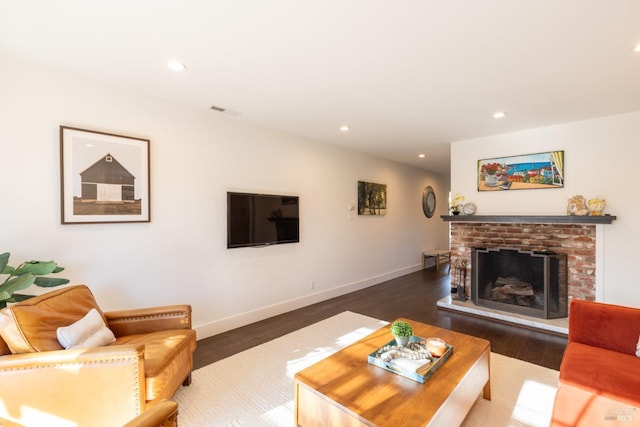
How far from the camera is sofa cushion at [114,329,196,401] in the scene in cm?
176

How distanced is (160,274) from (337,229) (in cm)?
283

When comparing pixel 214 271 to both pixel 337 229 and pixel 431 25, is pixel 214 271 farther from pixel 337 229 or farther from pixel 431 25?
pixel 431 25

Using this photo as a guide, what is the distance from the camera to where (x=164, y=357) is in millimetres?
1899

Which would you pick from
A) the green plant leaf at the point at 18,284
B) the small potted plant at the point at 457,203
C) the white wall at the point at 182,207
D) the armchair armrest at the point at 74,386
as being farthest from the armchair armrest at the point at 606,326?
the green plant leaf at the point at 18,284

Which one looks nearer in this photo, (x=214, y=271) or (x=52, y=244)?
(x=52, y=244)

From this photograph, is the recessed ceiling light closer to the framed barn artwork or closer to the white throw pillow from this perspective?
the framed barn artwork

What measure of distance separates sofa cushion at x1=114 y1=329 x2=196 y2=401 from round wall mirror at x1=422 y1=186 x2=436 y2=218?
627cm

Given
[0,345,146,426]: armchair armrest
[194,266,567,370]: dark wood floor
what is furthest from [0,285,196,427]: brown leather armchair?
[194,266,567,370]: dark wood floor

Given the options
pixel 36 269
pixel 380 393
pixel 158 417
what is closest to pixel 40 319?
pixel 36 269

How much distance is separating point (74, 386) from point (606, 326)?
11.3 feet

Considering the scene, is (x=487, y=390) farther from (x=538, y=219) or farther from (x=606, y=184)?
(x=606, y=184)

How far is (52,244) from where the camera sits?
240cm

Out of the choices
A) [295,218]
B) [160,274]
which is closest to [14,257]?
[160,274]

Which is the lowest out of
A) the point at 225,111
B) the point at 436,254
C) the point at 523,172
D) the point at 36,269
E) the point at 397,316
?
the point at 397,316
